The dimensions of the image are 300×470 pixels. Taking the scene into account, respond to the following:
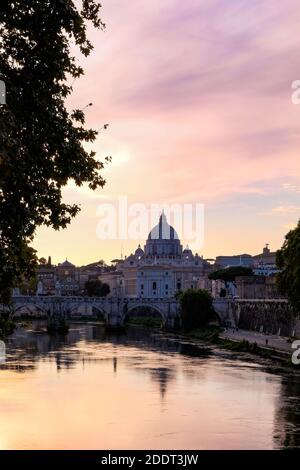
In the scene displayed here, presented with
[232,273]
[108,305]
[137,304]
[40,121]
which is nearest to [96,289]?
[232,273]

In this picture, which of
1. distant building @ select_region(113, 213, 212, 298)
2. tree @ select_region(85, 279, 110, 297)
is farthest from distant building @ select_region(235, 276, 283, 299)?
tree @ select_region(85, 279, 110, 297)

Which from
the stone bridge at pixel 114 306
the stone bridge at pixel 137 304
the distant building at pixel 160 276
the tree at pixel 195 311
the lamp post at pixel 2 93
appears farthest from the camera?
the distant building at pixel 160 276

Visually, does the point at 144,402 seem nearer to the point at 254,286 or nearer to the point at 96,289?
the point at 254,286

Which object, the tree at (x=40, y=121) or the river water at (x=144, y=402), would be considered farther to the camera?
the river water at (x=144, y=402)

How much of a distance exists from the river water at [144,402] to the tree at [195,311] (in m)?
28.3

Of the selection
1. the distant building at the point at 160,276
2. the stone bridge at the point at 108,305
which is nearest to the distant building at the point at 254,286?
the stone bridge at the point at 108,305

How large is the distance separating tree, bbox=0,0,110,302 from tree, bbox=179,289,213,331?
228 feet

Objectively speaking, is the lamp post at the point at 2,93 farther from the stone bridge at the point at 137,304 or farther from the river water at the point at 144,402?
the stone bridge at the point at 137,304

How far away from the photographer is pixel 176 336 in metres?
80.8

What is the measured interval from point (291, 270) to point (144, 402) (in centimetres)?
1436

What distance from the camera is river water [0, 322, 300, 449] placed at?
25.0 m

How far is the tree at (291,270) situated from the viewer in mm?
43062

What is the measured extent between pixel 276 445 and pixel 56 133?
13.6 m

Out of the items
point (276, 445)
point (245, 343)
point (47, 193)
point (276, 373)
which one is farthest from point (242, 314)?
point (47, 193)
